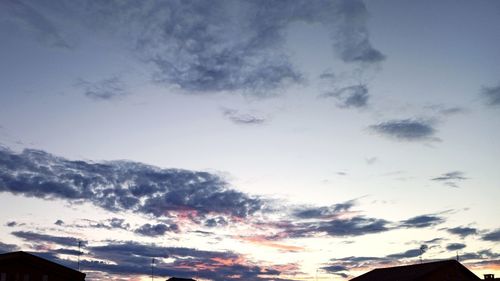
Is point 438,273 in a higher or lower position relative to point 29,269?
lower

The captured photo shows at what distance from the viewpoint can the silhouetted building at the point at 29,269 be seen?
73688 mm

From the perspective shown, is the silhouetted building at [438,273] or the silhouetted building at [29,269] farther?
the silhouetted building at [438,273]

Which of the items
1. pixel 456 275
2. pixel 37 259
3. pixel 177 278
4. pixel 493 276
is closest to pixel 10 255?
pixel 37 259

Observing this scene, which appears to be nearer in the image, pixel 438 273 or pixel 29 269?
pixel 29 269

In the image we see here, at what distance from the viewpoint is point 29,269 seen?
75125 mm

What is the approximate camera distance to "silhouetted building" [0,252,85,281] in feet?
242

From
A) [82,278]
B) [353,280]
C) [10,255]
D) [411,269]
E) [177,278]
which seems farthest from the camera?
[177,278]

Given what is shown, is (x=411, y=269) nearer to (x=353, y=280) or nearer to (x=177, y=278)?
(x=353, y=280)

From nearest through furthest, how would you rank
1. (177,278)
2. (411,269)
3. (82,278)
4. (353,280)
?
(82,278) < (411,269) < (353,280) < (177,278)

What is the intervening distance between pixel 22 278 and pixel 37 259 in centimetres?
310

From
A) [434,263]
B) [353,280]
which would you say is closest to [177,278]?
[353,280]

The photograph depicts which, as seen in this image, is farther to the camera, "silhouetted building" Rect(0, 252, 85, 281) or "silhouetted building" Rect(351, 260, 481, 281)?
"silhouetted building" Rect(351, 260, 481, 281)

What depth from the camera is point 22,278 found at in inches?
2923

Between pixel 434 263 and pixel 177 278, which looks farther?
pixel 177 278
